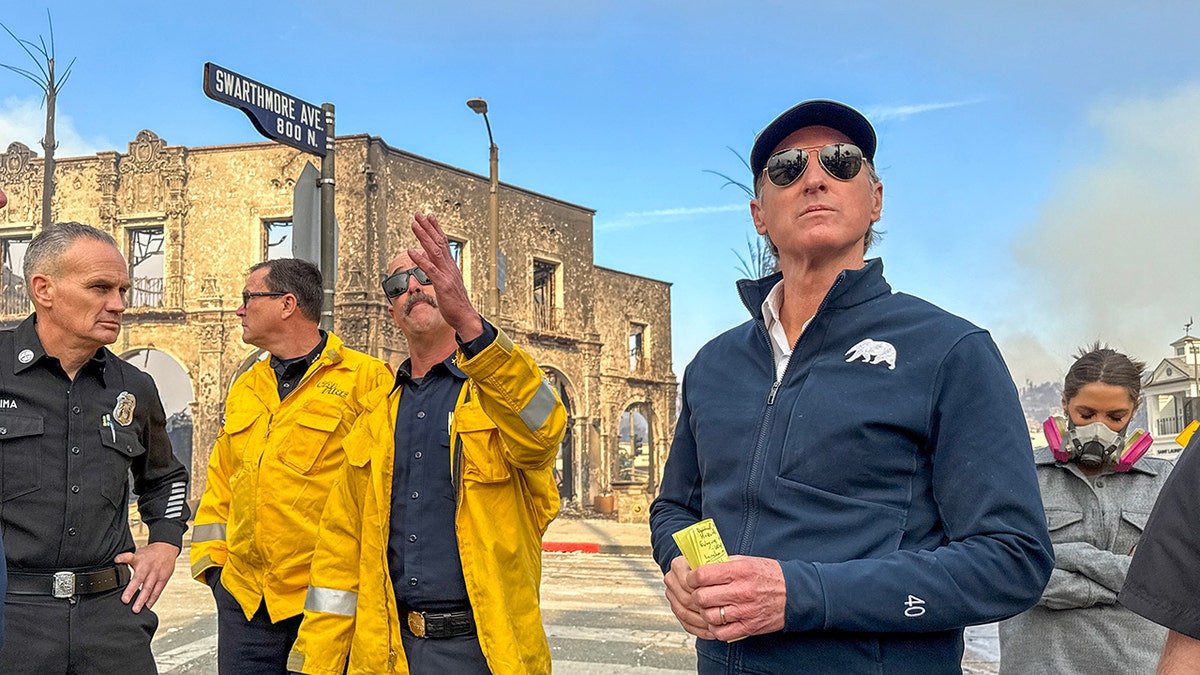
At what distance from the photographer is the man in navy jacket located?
174cm

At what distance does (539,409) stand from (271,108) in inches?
168

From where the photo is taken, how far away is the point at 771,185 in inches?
87.5

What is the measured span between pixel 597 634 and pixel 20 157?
2292 centimetres

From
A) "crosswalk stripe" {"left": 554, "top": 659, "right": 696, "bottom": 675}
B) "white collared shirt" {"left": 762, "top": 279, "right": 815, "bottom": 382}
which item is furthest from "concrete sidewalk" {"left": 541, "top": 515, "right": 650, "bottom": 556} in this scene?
"white collared shirt" {"left": 762, "top": 279, "right": 815, "bottom": 382}

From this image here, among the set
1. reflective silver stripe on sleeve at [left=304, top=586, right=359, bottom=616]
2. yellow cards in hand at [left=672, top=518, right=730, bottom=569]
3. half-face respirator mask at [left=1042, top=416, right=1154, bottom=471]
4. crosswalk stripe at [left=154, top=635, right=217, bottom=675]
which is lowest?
crosswalk stripe at [left=154, top=635, right=217, bottom=675]

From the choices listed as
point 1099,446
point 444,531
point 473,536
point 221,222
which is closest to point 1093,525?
point 1099,446

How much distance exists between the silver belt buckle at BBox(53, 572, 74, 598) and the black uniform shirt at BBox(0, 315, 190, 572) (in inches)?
1.4

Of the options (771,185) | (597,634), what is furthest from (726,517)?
(597,634)

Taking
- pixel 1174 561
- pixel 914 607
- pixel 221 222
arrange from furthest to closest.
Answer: pixel 221 222
pixel 914 607
pixel 1174 561

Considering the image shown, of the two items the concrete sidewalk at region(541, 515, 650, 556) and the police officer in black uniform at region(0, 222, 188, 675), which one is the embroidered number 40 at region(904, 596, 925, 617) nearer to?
the police officer in black uniform at region(0, 222, 188, 675)

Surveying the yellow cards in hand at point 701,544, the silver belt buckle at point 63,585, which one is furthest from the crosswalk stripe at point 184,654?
the yellow cards in hand at point 701,544

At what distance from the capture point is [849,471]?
187 cm

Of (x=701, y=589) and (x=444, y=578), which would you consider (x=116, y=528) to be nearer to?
(x=444, y=578)

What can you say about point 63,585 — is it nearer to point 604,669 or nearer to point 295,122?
point 295,122
